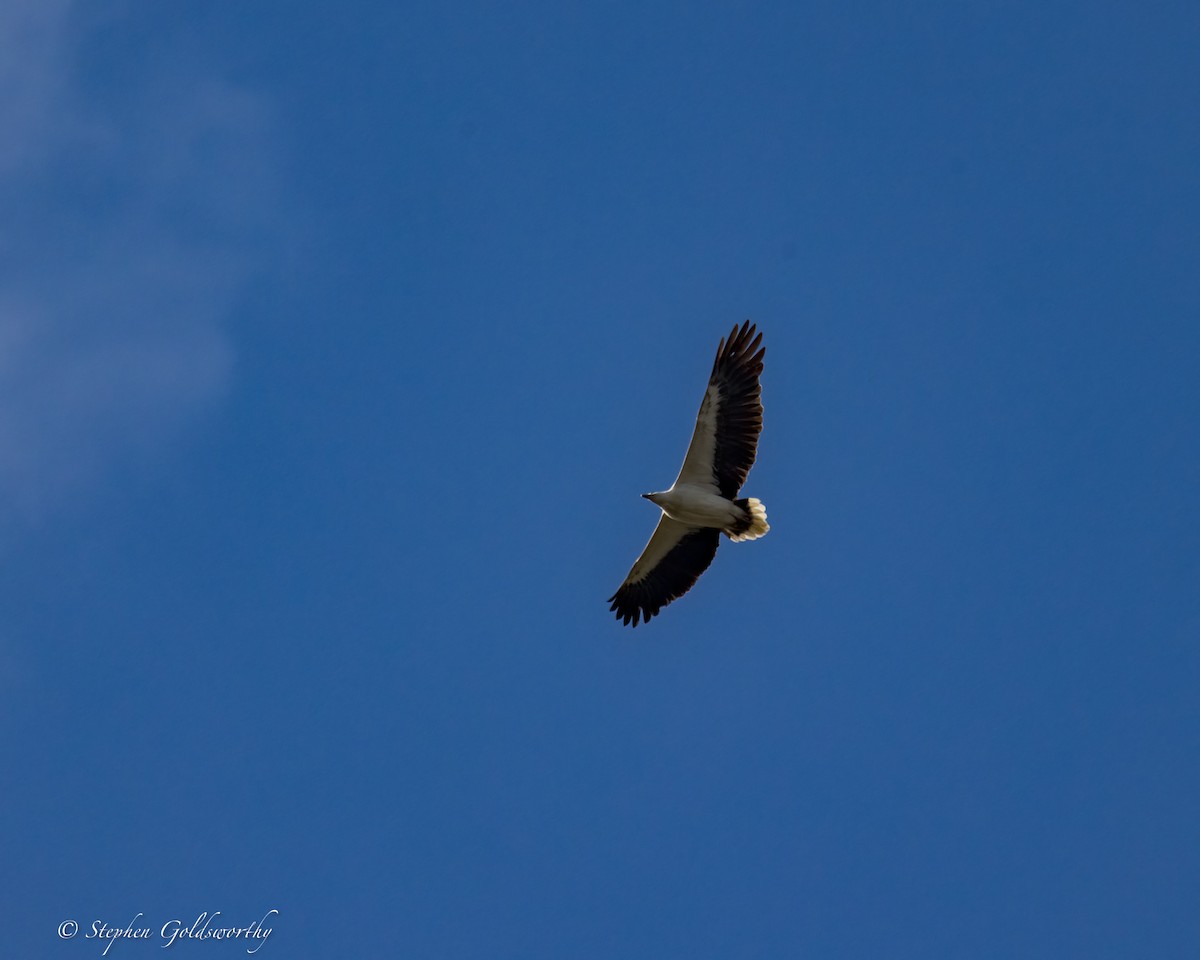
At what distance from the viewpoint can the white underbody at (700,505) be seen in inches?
842

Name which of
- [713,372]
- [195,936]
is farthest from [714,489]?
[195,936]

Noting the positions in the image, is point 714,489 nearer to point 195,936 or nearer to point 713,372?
point 713,372

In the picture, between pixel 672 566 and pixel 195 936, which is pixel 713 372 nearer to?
pixel 672 566

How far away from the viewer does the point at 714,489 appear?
2155 centimetres

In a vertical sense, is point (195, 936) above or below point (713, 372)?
below

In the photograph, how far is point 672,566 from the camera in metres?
23.2

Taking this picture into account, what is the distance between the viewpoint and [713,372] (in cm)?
2111

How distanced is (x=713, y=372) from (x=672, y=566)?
3914 millimetres

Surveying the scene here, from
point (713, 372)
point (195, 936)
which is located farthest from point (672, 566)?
point (195, 936)

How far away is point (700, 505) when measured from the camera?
70.3 feet

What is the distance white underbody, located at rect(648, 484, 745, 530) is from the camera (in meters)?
21.4

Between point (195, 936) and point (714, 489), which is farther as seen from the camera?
point (195, 936)

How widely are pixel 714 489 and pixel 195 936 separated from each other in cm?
1259

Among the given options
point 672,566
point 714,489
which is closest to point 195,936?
point 672,566
